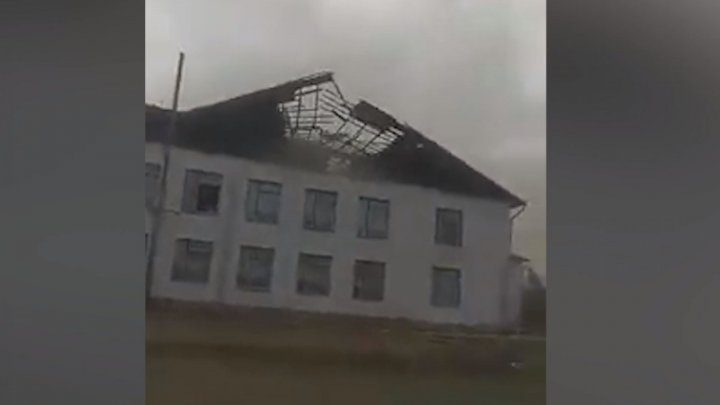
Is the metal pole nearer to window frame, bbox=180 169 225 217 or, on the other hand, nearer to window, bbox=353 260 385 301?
window frame, bbox=180 169 225 217

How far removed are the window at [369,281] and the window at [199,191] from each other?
0.93ft

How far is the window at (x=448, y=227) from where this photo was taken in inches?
64.7

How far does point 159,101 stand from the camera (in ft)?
5.08

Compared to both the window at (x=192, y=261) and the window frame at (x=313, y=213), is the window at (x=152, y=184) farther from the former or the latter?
the window frame at (x=313, y=213)

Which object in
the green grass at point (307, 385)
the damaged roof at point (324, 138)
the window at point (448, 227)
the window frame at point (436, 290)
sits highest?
the damaged roof at point (324, 138)

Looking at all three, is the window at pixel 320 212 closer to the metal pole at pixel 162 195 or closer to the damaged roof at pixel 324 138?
the damaged roof at pixel 324 138

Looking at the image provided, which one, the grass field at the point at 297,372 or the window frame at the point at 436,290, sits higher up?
the window frame at the point at 436,290

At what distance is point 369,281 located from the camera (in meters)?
1.61

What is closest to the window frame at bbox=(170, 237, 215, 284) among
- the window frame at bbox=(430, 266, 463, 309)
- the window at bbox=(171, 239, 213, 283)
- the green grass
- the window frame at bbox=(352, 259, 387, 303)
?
the window at bbox=(171, 239, 213, 283)

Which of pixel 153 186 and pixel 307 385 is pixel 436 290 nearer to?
pixel 307 385

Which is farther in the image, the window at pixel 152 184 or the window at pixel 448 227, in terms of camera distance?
the window at pixel 448 227

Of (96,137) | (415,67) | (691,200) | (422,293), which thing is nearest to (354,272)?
(422,293)

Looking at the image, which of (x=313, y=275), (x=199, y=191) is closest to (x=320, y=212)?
(x=313, y=275)

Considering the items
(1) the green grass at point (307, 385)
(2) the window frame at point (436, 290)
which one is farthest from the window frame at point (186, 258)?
(2) the window frame at point (436, 290)
